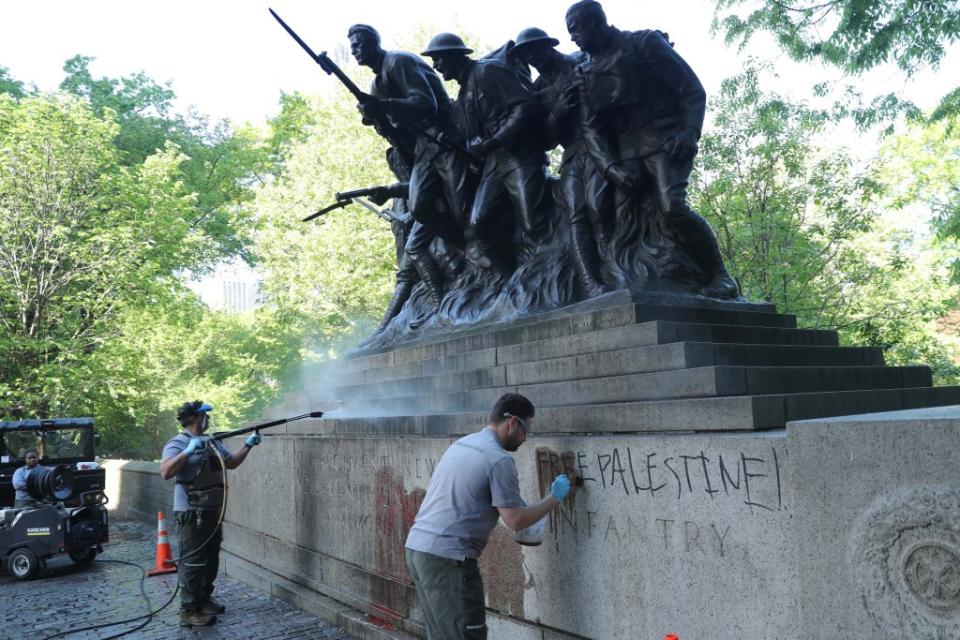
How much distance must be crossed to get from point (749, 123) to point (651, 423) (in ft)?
39.4

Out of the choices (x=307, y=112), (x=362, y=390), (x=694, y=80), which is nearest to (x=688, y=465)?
(x=694, y=80)

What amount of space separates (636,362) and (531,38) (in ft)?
12.1

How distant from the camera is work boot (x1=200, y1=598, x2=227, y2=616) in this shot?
24.4 feet

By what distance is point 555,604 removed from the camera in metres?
4.88

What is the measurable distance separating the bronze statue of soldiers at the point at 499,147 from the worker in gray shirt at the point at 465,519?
3.75 m

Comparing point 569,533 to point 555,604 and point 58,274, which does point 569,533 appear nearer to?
point 555,604

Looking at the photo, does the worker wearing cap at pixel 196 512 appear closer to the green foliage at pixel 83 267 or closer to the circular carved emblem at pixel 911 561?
Answer: the circular carved emblem at pixel 911 561

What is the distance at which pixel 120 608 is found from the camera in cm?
851

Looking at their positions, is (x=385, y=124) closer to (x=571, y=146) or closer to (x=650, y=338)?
(x=571, y=146)

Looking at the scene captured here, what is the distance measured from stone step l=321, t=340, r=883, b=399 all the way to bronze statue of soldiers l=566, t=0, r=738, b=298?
3.02 ft

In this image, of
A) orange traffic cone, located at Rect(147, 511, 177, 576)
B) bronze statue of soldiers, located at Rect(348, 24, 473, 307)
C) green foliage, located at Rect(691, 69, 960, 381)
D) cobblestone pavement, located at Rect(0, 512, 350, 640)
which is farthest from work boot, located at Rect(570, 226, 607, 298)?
green foliage, located at Rect(691, 69, 960, 381)

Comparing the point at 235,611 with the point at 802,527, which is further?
the point at 235,611

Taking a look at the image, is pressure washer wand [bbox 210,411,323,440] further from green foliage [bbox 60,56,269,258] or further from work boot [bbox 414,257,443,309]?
green foliage [bbox 60,56,269,258]

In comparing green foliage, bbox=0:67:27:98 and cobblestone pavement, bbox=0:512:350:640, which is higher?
green foliage, bbox=0:67:27:98
